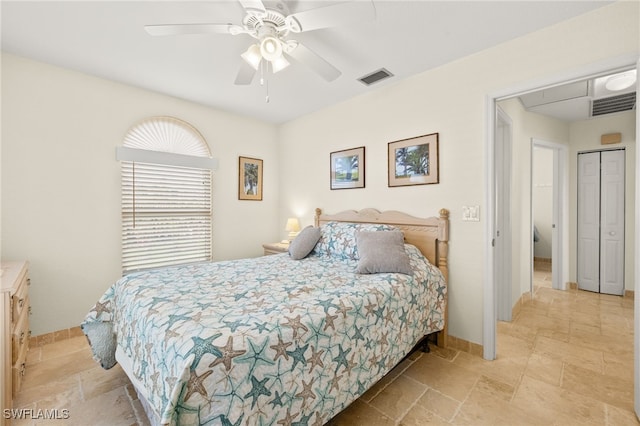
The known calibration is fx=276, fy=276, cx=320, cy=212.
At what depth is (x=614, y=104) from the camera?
333 centimetres

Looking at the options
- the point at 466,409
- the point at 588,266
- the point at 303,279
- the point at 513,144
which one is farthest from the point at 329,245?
the point at 588,266

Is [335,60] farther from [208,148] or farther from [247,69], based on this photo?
[208,148]

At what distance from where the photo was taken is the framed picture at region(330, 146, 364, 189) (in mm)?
3225

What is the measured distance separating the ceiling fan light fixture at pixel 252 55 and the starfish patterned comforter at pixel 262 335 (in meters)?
1.52

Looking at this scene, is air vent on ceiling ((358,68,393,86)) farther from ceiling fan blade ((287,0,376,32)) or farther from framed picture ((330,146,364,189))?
ceiling fan blade ((287,0,376,32))

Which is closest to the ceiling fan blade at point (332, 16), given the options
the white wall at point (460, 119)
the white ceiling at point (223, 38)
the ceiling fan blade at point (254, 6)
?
the ceiling fan blade at point (254, 6)

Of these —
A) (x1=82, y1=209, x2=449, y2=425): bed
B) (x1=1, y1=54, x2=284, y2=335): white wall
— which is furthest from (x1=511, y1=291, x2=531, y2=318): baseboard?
(x1=1, y1=54, x2=284, y2=335): white wall

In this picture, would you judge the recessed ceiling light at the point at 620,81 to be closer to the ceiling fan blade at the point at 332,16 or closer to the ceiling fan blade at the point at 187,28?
the ceiling fan blade at the point at 332,16

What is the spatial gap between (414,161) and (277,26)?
171 cm

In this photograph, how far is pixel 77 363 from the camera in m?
2.23

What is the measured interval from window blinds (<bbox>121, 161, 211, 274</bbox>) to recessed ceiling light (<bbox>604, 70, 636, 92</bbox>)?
4.41 meters

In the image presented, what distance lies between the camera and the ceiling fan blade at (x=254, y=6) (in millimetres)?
1449

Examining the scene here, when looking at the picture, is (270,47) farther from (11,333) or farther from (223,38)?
(11,333)

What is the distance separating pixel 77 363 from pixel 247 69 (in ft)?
8.79
